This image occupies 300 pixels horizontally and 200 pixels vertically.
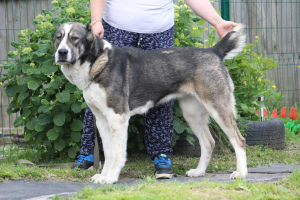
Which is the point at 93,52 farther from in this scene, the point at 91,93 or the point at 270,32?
the point at 270,32

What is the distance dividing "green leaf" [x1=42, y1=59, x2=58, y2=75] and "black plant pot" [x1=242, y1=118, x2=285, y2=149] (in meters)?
2.22

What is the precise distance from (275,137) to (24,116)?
285cm

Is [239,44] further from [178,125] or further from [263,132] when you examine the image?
[263,132]

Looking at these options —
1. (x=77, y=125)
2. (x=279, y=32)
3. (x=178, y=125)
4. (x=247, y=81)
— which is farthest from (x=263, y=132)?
(x=279, y=32)

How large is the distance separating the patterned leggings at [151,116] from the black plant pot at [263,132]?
1.30 meters

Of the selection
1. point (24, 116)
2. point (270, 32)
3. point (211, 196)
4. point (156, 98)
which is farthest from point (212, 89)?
point (270, 32)

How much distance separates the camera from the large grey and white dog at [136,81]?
3.91 m

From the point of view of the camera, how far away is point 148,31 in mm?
4270

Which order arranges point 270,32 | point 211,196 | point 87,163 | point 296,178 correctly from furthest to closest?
1. point 270,32
2. point 87,163
3. point 296,178
4. point 211,196

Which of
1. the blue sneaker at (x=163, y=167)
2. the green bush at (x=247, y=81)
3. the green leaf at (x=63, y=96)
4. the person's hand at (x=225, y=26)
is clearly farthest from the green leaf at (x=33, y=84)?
the green bush at (x=247, y=81)

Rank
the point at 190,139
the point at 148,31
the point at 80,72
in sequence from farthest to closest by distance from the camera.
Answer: the point at 190,139
the point at 148,31
the point at 80,72

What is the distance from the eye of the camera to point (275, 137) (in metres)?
5.53

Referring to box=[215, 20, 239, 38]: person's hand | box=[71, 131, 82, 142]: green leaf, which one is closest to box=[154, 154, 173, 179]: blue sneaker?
box=[71, 131, 82, 142]: green leaf

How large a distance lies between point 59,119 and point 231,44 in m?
1.87
